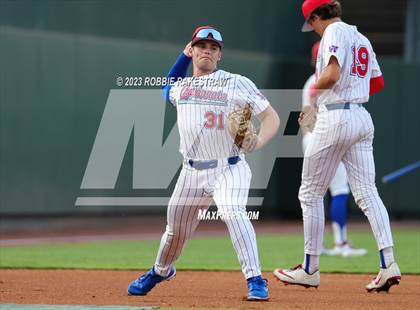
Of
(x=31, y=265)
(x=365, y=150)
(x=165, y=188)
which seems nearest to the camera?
(x=365, y=150)

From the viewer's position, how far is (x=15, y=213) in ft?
48.2

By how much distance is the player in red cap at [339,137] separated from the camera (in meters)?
7.02

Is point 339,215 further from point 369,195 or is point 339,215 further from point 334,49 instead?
point 334,49

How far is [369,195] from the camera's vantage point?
716 centimetres

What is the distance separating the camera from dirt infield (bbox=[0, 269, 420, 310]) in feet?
21.6

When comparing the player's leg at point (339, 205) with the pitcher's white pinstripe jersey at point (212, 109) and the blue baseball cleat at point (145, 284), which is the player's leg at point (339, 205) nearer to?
the blue baseball cleat at point (145, 284)

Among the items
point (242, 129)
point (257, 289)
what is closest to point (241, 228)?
point (257, 289)

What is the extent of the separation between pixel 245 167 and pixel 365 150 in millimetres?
1038

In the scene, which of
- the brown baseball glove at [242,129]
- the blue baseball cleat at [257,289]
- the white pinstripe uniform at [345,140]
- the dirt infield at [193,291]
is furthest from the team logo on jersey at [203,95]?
the dirt infield at [193,291]

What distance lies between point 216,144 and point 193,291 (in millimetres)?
1474

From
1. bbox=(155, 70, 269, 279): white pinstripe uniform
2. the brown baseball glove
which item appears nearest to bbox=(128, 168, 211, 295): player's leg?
bbox=(155, 70, 269, 279): white pinstripe uniform

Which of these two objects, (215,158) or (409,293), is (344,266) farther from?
(215,158)

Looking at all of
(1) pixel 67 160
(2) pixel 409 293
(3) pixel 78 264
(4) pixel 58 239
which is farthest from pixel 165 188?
(2) pixel 409 293

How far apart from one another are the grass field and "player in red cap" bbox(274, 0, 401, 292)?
242 centimetres
